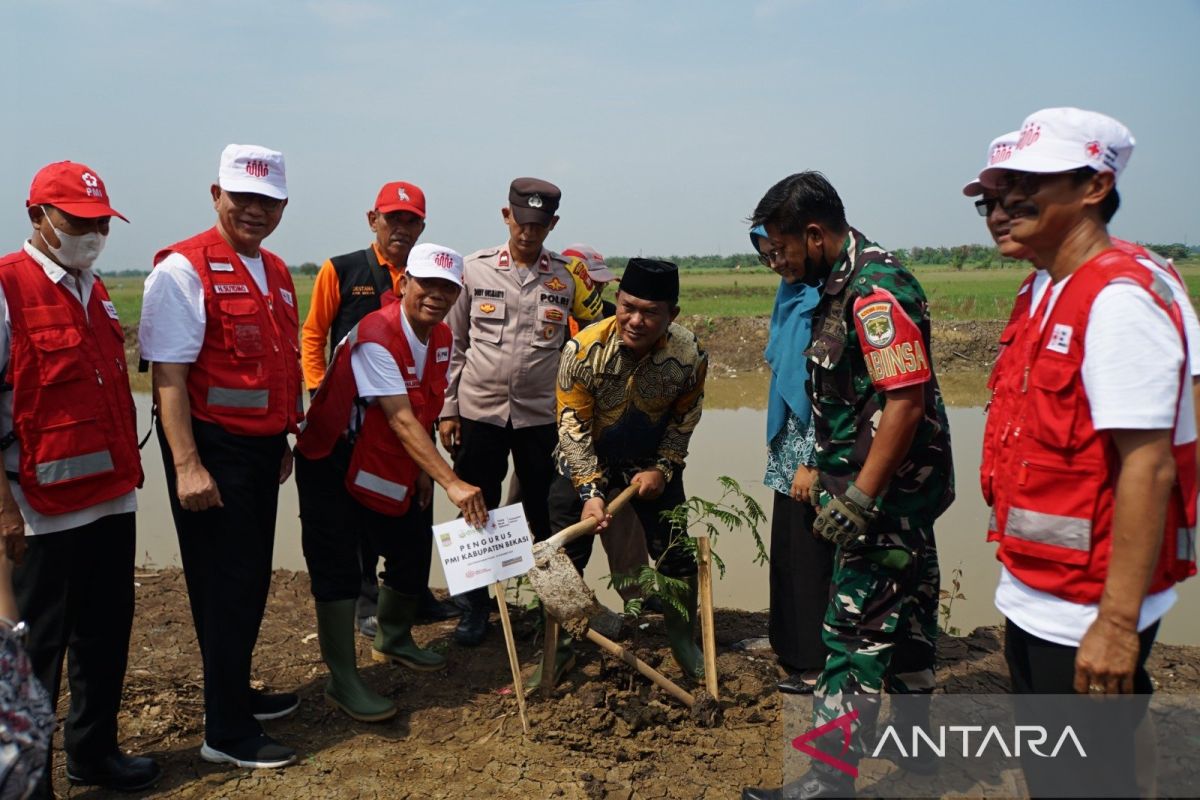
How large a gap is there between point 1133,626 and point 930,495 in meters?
1.09

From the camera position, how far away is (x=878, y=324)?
2.69m

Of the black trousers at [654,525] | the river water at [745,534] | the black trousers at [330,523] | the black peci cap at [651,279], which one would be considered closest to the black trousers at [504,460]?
the black trousers at [654,525]

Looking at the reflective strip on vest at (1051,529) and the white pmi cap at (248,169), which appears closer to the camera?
the reflective strip on vest at (1051,529)

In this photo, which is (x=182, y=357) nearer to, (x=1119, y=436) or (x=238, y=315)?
(x=238, y=315)

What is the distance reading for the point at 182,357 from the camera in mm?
3141

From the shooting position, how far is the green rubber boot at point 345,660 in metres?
3.68

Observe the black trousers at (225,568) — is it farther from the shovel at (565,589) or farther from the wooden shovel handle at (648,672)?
the wooden shovel handle at (648,672)

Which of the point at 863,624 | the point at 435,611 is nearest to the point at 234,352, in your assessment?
the point at 435,611

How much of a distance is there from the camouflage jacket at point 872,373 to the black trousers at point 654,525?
0.94 meters

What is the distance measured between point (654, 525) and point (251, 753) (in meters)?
1.86

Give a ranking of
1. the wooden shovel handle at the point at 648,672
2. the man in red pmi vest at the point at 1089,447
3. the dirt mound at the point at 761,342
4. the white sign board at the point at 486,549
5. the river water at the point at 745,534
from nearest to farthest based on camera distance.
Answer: the man in red pmi vest at the point at 1089,447
the white sign board at the point at 486,549
the wooden shovel handle at the point at 648,672
the river water at the point at 745,534
the dirt mound at the point at 761,342

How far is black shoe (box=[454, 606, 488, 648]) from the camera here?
443cm

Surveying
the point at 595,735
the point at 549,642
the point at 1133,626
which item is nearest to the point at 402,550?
the point at 549,642

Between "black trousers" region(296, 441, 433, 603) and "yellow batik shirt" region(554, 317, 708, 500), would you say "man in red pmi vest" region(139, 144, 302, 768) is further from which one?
"yellow batik shirt" region(554, 317, 708, 500)
